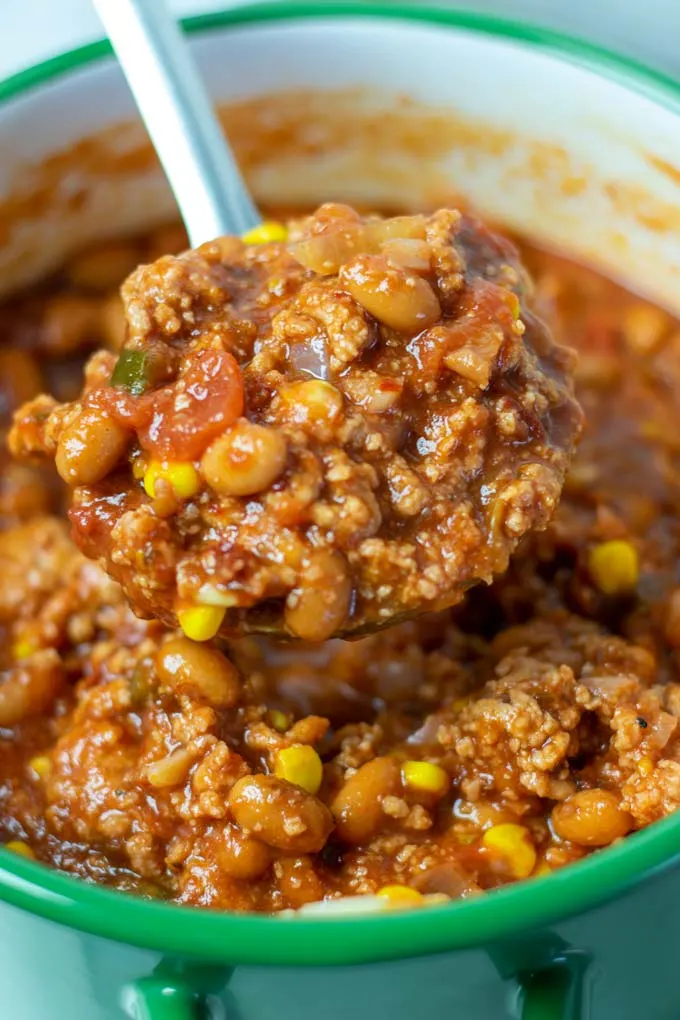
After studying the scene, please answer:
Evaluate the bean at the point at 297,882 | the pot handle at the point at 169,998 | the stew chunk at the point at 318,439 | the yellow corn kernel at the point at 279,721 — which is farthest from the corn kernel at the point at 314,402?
the pot handle at the point at 169,998

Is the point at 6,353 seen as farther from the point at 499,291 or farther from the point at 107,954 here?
the point at 107,954

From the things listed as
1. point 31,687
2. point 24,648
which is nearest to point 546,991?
point 31,687

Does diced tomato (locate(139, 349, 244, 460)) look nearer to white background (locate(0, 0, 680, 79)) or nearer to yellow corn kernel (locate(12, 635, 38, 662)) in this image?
yellow corn kernel (locate(12, 635, 38, 662))

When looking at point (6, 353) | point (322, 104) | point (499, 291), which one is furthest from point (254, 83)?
point (499, 291)

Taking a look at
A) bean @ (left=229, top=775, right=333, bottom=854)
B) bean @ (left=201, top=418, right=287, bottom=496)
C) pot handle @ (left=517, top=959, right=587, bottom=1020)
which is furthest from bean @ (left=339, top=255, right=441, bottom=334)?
pot handle @ (left=517, top=959, right=587, bottom=1020)

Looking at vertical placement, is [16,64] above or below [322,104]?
above
